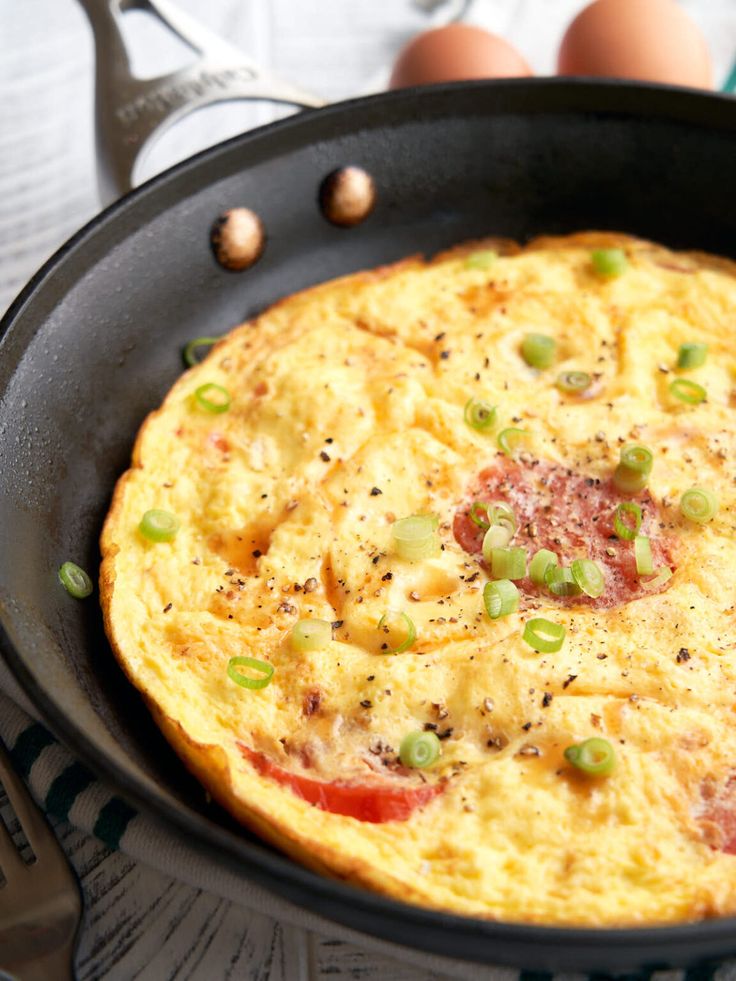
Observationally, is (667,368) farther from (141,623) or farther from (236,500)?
(141,623)

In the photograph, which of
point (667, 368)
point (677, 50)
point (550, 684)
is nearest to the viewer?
point (550, 684)

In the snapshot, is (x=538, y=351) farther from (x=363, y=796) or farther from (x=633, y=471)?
(x=363, y=796)

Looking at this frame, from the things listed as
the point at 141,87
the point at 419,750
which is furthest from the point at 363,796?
the point at 141,87

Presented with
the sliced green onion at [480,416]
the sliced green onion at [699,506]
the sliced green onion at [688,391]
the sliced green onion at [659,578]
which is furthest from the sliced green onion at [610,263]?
the sliced green onion at [659,578]

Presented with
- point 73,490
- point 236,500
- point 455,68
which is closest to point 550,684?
point 236,500

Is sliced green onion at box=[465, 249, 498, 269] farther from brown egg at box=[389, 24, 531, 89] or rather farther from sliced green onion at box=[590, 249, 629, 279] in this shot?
brown egg at box=[389, 24, 531, 89]
